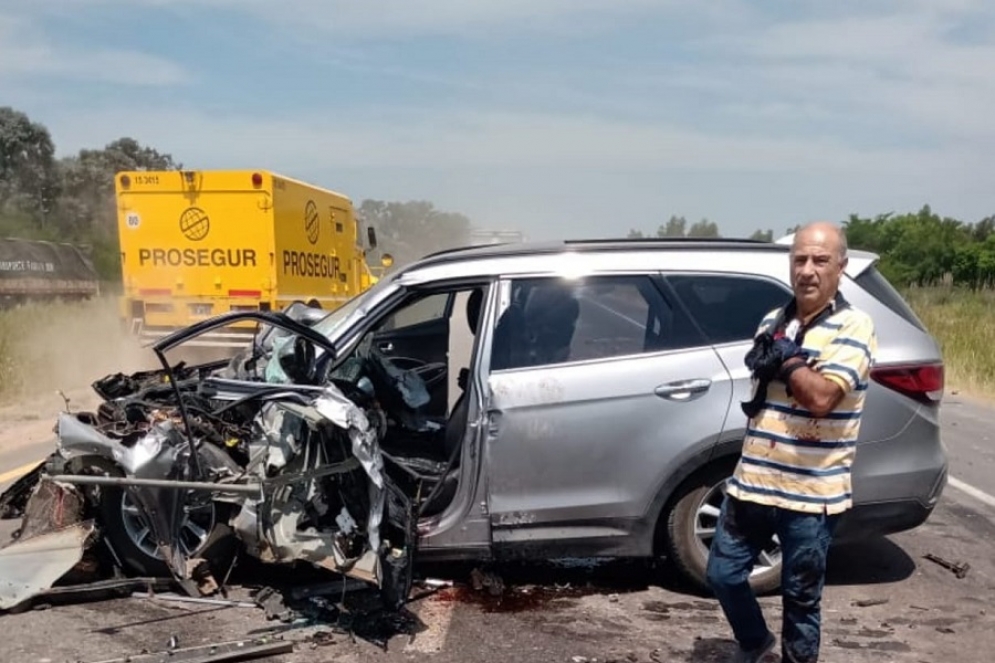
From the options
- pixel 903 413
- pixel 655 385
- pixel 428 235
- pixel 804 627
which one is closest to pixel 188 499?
pixel 655 385

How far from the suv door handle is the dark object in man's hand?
44.4 inches

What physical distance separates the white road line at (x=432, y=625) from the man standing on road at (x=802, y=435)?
1.36 m

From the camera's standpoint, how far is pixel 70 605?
180 inches

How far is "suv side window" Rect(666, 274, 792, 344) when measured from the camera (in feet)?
15.5

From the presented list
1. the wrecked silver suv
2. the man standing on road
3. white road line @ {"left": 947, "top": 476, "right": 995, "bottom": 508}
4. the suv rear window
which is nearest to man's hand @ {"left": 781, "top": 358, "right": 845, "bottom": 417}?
the man standing on road

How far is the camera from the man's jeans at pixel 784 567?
337 centimetres

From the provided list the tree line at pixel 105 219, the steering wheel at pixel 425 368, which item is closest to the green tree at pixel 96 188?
the tree line at pixel 105 219

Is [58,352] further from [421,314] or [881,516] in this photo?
[881,516]

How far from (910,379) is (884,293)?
0.49 meters

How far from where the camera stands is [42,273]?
28969 mm

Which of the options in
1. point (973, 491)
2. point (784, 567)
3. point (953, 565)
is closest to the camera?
point (784, 567)

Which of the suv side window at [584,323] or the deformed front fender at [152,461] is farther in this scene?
the suv side window at [584,323]

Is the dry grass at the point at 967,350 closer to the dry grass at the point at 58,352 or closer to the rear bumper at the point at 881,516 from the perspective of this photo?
the rear bumper at the point at 881,516

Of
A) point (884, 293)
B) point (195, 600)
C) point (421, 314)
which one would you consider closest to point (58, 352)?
point (421, 314)
